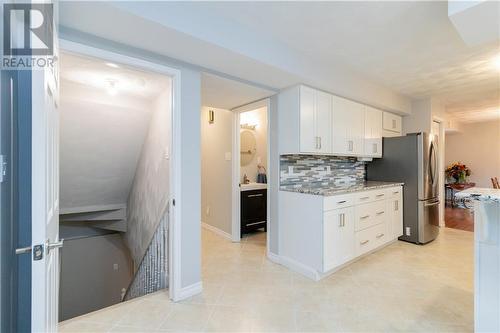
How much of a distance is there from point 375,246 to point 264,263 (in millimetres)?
1492

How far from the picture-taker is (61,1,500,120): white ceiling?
5.47 feet

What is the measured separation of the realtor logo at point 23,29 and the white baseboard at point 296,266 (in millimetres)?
2704

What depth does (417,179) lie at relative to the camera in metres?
Result: 3.56

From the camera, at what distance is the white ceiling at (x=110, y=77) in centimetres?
209

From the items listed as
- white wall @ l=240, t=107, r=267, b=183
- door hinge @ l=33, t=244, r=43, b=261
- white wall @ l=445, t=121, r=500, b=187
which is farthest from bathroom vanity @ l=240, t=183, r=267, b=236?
white wall @ l=445, t=121, r=500, b=187

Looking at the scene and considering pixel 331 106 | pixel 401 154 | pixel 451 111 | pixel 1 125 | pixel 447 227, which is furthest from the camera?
pixel 451 111

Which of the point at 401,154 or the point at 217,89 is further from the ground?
the point at 217,89

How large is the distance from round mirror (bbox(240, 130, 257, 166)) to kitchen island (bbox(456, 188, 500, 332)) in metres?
3.27

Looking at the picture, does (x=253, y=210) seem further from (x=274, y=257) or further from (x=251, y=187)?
(x=274, y=257)

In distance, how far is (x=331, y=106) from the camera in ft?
10.0

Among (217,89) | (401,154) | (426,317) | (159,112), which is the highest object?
(217,89)

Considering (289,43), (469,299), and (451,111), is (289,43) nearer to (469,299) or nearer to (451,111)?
(469,299)

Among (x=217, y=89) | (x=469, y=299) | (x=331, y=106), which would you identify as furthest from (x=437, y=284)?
(x=217, y=89)

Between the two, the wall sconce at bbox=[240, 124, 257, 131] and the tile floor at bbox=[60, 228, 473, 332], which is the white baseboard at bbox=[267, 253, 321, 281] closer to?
the tile floor at bbox=[60, 228, 473, 332]
